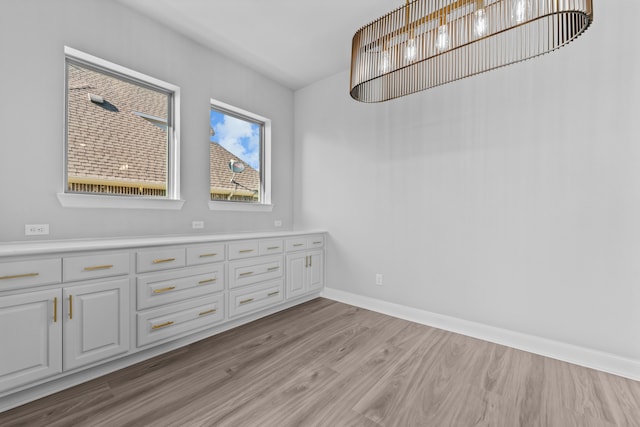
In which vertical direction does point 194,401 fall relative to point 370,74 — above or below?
below

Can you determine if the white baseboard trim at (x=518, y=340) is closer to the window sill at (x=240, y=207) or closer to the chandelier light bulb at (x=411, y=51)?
the window sill at (x=240, y=207)

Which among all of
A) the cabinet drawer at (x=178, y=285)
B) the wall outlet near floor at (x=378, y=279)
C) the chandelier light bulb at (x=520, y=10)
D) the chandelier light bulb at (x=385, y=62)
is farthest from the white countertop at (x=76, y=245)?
the chandelier light bulb at (x=520, y=10)

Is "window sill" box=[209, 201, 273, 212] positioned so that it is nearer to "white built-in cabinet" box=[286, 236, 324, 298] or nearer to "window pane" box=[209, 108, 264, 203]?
"window pane" box=[209, 108, 264, 203]

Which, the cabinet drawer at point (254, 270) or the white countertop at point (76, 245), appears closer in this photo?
the white countertop at point (76, 245)

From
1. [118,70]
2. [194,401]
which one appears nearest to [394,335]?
[194,401]

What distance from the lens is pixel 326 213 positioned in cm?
384

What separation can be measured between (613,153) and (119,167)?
13.0 ft

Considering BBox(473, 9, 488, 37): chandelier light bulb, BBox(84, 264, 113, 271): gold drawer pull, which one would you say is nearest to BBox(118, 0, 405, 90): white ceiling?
BBox(473, 9, 488, 37): chandelier light bulb

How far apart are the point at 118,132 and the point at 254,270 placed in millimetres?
1778

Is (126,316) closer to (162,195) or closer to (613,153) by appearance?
(162,195)

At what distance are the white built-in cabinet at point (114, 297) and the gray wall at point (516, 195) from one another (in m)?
1.43

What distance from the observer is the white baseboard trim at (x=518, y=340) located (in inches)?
80.4

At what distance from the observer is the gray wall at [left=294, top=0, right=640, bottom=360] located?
2059mm

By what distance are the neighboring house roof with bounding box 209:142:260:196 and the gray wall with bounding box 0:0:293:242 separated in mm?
217
